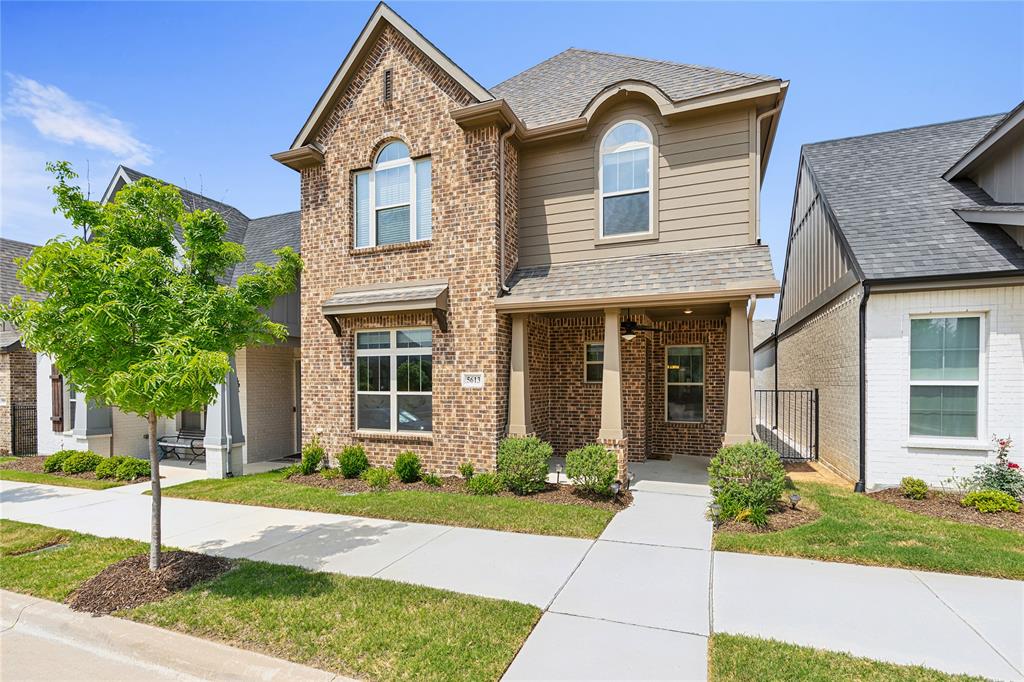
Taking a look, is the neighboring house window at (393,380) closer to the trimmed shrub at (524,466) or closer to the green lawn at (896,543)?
the trimmed shrub at (524,466)

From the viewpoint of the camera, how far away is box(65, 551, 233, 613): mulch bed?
15.4 feet

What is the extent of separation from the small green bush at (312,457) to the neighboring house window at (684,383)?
7999 mm

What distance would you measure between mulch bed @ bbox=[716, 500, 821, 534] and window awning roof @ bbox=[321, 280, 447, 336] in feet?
19.2

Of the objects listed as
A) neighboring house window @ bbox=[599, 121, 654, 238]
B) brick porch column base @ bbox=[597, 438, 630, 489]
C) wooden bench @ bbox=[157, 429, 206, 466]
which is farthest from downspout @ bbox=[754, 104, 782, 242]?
wooden bench @ bbox=[157, 429, 206, 466]

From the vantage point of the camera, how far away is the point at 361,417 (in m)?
10.3

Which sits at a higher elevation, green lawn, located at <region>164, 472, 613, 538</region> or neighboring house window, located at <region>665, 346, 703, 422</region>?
neighboring house window, located at <region>665, 346, 703, 422</region>

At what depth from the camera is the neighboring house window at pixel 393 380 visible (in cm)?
977

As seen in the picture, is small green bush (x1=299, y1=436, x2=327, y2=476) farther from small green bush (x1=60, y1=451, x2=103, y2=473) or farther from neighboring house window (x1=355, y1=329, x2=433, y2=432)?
small green bush (x1=60, y1=451, x2=103, y2=473)

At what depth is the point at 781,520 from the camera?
6.71m

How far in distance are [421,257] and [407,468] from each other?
4.16m

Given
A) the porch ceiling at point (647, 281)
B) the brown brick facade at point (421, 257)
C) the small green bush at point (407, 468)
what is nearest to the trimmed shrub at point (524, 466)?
the brown brick facade at point (421, 257)

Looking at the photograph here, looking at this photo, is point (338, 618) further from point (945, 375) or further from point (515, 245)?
point (945, 375)

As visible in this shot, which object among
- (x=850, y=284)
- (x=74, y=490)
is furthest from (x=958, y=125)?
(x=74, y=490)

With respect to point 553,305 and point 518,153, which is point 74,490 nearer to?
point 553,305
